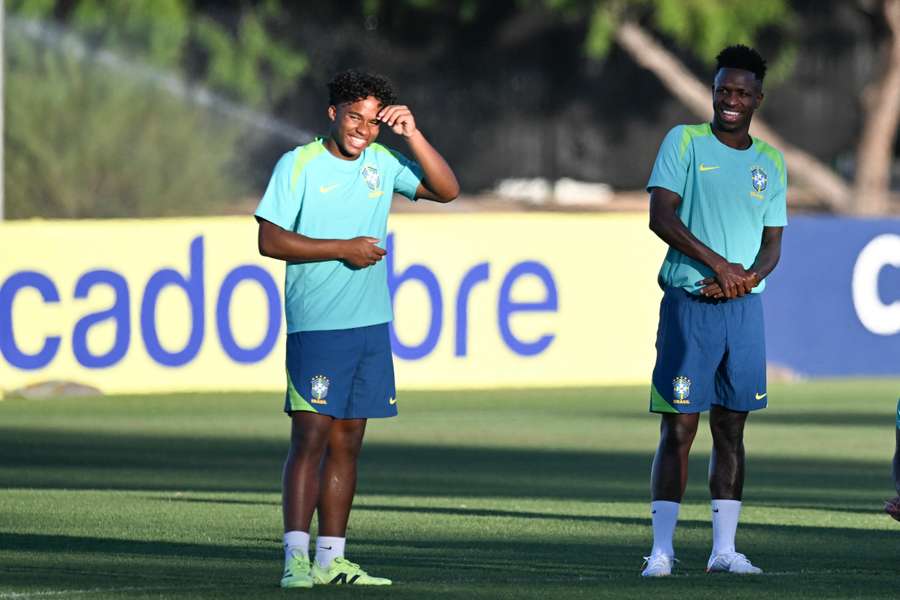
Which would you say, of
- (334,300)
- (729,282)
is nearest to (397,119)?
(334,300)

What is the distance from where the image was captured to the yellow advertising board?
19375 millimetres

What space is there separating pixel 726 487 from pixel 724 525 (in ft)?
0.50

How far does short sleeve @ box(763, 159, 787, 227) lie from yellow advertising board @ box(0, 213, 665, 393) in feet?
35.7

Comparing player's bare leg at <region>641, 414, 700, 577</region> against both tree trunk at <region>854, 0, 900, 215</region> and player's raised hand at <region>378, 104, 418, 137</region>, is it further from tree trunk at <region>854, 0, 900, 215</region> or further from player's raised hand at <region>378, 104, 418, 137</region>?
tree trunk at <region>854, 0, 900, 215</region>

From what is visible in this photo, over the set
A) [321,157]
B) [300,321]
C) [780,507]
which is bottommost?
[780,507]

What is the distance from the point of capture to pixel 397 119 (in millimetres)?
8641

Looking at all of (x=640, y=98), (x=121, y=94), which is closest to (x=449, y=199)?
(x=121, y=94)

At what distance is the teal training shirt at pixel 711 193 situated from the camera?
358 inches

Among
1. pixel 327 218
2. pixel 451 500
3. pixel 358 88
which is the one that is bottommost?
pixel 451 500

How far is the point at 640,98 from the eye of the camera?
4325cm

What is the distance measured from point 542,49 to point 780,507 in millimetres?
31806

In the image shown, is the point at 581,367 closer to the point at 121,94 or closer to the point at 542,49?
the point at 121,94

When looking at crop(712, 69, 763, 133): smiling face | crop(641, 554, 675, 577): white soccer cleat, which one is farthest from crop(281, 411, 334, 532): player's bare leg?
crop(712, 69, 763, 133): smiling face

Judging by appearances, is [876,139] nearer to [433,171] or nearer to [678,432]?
[678,432]
